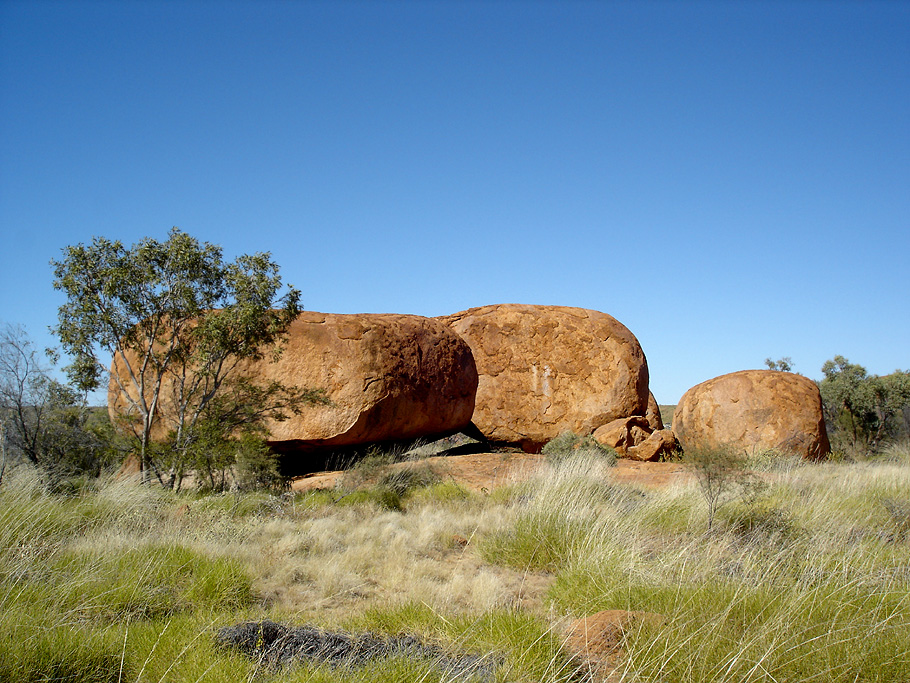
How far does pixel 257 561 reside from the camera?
5496 mm

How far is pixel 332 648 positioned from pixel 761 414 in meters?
13.4

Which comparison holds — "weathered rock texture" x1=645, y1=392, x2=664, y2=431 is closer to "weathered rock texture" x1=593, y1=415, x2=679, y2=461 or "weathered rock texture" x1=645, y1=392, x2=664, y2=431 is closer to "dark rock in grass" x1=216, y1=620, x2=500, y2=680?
"weathered rock texture" x1=593, y1=415, x2=679, y2=461

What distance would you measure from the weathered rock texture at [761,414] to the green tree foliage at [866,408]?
19.4 feet

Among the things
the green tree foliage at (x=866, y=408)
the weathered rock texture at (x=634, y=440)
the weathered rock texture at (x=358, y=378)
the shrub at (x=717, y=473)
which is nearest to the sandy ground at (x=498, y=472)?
the weathered rock texture at (x=358, y=378)

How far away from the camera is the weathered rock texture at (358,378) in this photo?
1120 cm

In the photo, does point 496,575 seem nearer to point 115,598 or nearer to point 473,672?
point 473,672

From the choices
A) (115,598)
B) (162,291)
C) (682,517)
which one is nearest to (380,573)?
(115,598)

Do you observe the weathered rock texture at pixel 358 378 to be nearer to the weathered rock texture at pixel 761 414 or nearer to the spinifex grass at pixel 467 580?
the spinifex grass at pixel 467 580

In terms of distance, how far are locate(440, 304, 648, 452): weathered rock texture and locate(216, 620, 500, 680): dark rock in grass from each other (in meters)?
12.2

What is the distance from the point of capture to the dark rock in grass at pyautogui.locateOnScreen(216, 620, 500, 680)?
3217 mm

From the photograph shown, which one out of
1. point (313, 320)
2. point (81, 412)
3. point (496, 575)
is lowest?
point (496, 575)

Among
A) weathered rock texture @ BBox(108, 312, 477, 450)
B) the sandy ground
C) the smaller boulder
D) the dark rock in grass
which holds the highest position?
weathered rock texture @ BBox(108, 312, 477, 450)

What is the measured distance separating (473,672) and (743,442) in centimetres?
1296

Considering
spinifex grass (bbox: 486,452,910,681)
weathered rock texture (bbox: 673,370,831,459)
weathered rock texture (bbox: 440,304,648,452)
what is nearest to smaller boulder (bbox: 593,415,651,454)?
weathered rock texture (bbox: 440,304,648,452)
